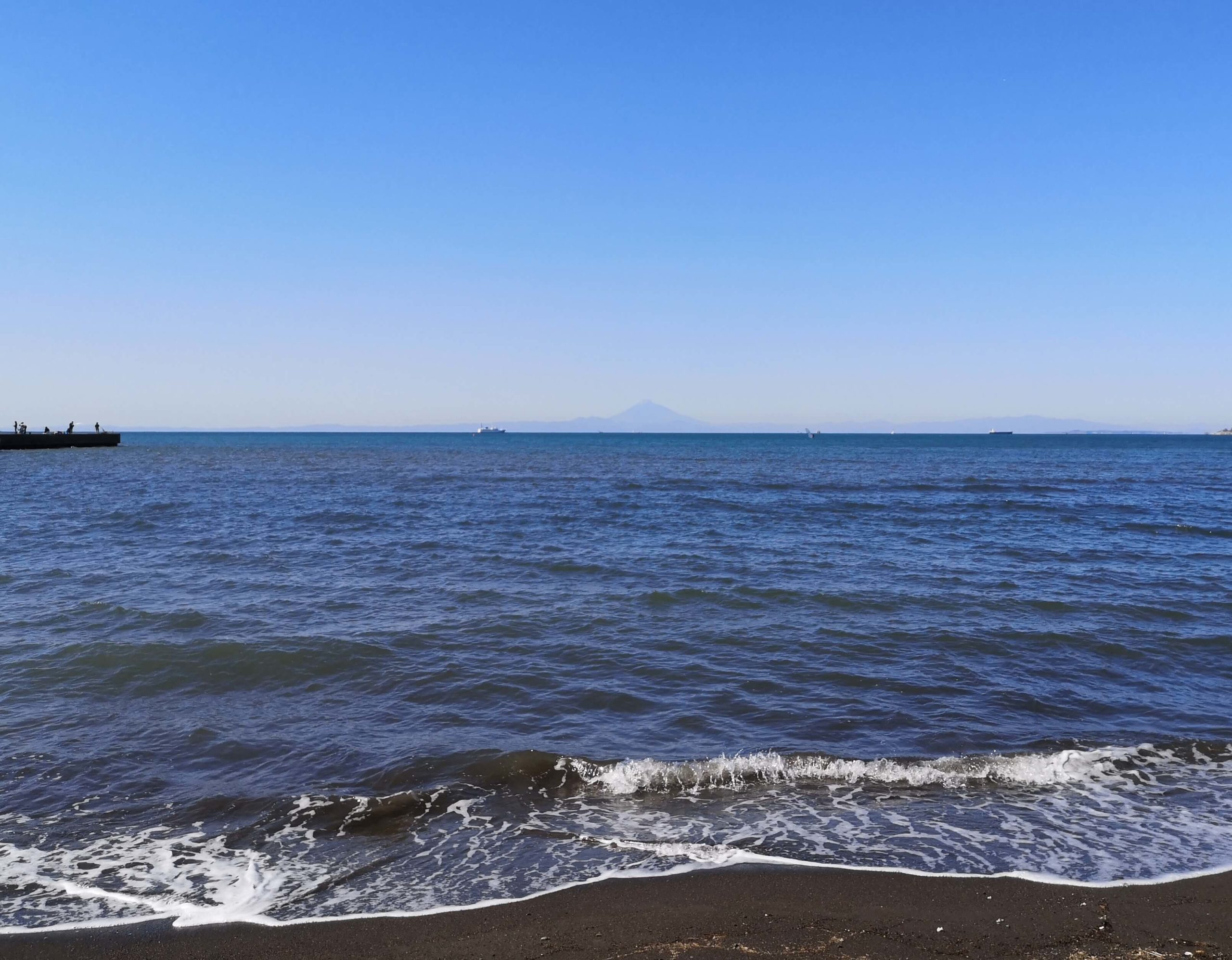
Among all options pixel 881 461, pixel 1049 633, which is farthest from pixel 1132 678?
pixel 881 461

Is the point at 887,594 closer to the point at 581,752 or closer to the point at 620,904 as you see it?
the point at 581,752

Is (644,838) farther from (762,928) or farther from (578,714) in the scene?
(578,714)

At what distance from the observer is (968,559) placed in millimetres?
23297

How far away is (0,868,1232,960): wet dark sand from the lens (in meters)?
5.67

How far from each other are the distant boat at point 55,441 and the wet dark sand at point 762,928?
124444 mm

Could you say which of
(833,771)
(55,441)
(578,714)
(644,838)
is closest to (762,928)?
(644,838)

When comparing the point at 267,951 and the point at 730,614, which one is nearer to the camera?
the point at 267,951

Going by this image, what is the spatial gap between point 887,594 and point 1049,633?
3.78 metres

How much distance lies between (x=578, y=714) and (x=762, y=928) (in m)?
5.19

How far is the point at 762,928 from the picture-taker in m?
5.95

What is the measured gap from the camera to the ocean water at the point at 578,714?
282 inches

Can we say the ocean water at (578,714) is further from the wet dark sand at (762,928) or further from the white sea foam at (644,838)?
the wet dark sand at (762,928)

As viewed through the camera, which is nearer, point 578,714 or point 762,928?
point 762,928

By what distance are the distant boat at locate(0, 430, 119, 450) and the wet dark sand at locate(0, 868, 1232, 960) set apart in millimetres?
124444
